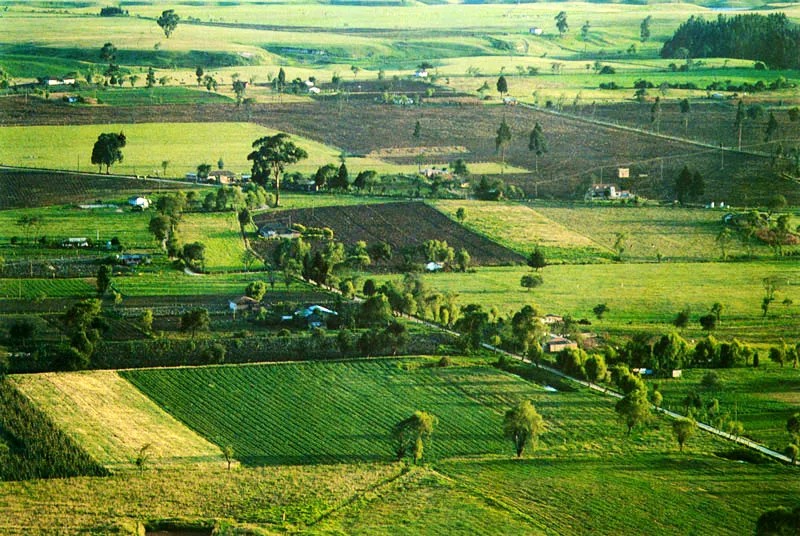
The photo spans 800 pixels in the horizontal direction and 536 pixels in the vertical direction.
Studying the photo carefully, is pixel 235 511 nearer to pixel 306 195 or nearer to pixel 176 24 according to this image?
pixel 306 195

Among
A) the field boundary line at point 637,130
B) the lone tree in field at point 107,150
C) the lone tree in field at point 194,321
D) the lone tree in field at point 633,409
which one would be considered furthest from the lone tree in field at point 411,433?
the field boundary line at point 637,130

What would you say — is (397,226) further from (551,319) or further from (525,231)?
(551,319)

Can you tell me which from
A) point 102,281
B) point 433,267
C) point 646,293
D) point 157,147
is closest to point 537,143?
point 157,147

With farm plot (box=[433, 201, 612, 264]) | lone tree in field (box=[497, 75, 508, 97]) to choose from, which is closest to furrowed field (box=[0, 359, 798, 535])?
farm plot (box=[433, 201, 612, 264])

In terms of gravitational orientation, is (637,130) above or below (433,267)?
above

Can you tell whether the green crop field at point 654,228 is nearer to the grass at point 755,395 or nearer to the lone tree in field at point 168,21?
the grass at point 755,395

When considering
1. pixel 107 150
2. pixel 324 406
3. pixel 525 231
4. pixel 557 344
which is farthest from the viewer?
pixel 107 150
